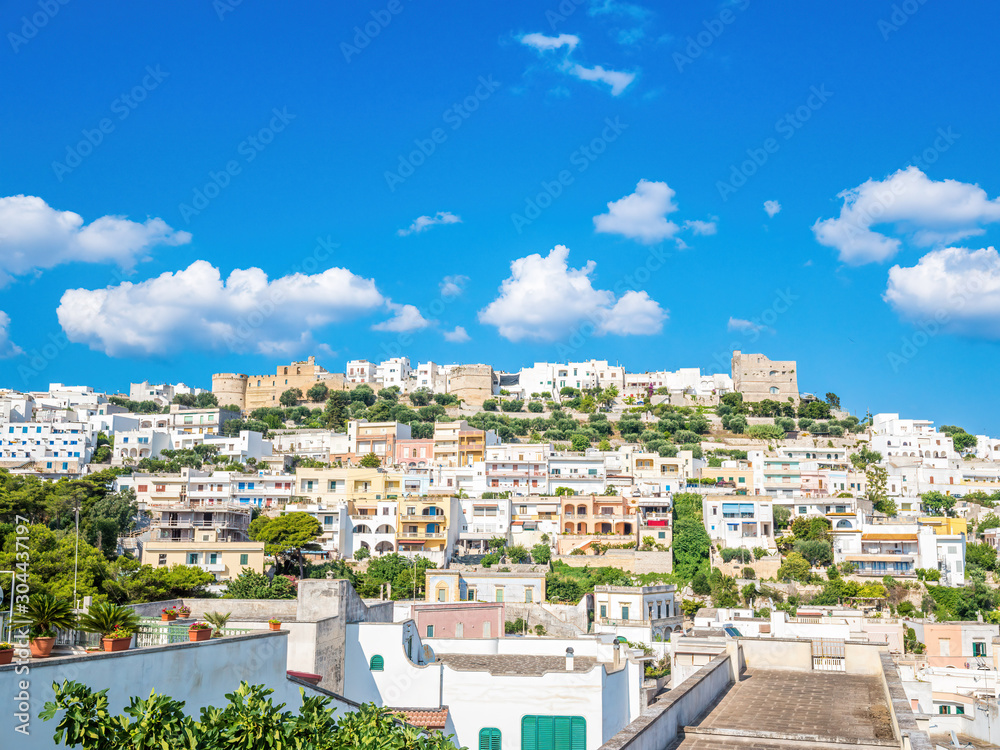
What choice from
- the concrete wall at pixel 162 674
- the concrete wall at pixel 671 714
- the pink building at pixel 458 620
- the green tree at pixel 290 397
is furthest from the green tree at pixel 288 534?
the green tree at pixel 290 397

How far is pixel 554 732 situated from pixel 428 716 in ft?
7.98

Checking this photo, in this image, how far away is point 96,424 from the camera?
74.8 metres

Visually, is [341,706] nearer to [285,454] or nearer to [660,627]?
[660,627]

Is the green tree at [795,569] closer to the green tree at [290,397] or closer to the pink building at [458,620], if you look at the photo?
the pink building at [458,620]

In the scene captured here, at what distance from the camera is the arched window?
17.8 metres

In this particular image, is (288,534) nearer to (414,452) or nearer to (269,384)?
(414,452)

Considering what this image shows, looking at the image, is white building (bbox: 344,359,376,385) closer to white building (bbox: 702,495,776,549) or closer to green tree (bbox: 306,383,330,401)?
green tree (bbox: 306,383,330,401)

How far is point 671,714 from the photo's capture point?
323 inches

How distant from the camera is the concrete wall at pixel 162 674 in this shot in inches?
336

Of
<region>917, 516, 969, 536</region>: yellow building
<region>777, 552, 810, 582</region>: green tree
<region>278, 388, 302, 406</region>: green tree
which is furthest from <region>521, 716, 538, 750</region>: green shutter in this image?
<region>278, 388, 302, 406</region>: green tree

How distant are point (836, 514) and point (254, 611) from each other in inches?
1572

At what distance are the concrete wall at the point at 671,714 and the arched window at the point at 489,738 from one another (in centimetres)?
804

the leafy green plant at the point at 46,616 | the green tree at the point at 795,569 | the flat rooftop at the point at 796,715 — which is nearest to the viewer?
the flat rooftop at the point at 796,715

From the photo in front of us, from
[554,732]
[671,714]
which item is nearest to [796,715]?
[671,714]
